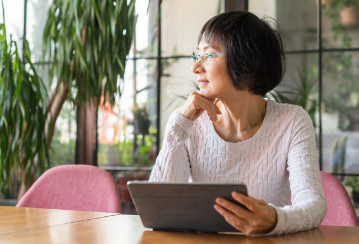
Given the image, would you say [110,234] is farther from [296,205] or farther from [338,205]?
[338,205]

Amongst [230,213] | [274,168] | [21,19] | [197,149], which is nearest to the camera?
[230,213]

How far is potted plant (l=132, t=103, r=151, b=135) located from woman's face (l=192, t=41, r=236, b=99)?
4.71 ft

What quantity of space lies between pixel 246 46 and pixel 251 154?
40 cm

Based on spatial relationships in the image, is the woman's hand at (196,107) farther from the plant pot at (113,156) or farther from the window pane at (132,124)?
the plant pot at (113,156)

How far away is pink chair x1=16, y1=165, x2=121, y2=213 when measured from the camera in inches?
65.4

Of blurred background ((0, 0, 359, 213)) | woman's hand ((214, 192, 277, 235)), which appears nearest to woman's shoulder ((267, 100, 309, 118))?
woman's hand ((214, 192, 277, 235))

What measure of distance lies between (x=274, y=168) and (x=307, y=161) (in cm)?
19

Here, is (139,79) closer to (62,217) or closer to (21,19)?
(21,19)

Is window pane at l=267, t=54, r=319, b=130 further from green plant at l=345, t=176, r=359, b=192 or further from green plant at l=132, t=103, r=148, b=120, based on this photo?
green plant at l=132, t=103, r=148, b=120

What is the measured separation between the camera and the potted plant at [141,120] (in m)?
2.92

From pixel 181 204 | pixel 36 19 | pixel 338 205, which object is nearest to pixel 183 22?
pixel 36 19

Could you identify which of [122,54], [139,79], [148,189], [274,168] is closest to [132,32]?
[122,54]

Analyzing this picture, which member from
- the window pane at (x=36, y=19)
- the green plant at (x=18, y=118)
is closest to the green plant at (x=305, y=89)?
the green plant at (x=18, y=118)

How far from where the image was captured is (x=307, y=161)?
1292 mm
